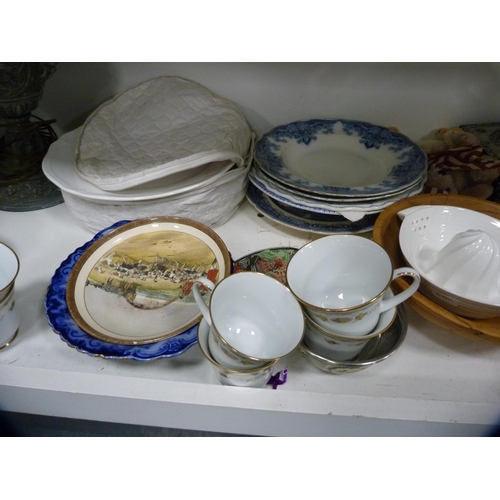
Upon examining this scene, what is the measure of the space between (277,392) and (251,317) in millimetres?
80

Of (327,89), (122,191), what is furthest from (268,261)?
(327,89)

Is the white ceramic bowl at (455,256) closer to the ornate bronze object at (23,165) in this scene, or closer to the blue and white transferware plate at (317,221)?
the blue and white transferware plate at (317,221)

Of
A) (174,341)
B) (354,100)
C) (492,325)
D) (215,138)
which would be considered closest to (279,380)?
(174,341)

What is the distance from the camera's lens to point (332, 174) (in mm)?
621

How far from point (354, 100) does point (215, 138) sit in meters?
0.24

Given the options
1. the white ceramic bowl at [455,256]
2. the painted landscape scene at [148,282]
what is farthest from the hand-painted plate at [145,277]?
the white ceramic bowl at [455,256]

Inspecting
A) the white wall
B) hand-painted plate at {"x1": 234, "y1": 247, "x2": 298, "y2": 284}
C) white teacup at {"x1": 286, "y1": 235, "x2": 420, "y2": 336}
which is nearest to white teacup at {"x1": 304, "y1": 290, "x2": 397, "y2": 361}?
white teacup at {"x1": 286, "y1": 235, "x2": 420, "y2": 336}

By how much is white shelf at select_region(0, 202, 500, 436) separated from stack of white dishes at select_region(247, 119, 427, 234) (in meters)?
0.17

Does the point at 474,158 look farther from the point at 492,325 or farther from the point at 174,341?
the point at 174,341

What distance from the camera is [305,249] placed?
47 centimetres

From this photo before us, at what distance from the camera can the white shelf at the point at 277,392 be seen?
0.43m

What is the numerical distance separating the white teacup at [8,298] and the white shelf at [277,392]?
0.05 ft

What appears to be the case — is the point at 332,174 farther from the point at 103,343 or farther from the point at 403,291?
the point at 103,343

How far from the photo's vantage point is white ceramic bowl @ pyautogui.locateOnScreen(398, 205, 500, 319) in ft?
1.43
